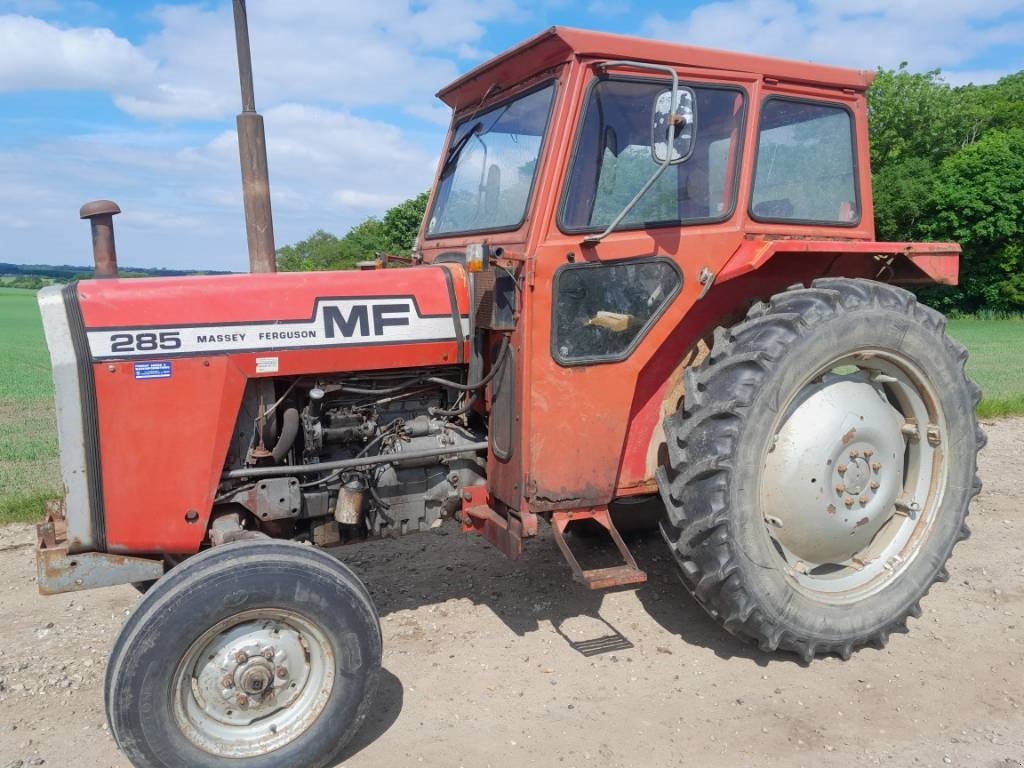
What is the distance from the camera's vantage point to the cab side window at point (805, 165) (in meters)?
3.61

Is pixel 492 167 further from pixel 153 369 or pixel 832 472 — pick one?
pixel 832 472

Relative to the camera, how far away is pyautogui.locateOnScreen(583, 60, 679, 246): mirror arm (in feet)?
9.67

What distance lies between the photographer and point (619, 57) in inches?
128

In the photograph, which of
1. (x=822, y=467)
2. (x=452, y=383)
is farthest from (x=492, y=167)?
(x=822, y=467)

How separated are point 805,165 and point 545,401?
1.73 metres

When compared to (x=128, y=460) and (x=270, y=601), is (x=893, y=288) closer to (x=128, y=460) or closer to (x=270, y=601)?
(x=270, y=601)

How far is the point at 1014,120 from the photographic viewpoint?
40.2 metres

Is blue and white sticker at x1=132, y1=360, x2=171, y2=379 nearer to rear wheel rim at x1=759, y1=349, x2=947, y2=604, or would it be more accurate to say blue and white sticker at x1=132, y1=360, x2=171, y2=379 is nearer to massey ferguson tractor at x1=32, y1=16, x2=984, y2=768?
massey ferguson tractor at x1=32, y1=16, x2=984, y2=768

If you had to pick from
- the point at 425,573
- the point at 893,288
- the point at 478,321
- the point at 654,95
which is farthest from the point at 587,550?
the point at 654,95

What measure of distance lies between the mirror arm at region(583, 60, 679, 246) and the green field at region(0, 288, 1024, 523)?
4.48 m

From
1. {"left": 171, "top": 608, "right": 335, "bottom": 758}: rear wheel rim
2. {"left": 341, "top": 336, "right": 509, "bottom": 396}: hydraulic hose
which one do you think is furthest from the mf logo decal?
{"left": 171, "top": 608, "right": 335, "bottom": 758}: rear wheel rim

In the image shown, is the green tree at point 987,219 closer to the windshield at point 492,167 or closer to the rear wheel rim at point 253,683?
the windshield at point 492,167

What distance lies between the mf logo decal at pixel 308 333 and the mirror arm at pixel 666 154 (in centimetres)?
71

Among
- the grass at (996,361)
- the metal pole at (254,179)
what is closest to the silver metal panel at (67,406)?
the metal pole at (254,179)
